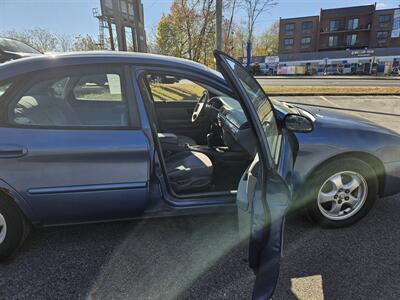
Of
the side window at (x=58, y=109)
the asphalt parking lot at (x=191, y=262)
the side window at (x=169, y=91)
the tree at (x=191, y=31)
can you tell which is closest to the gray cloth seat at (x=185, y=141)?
the side window at (x=169, y=91)

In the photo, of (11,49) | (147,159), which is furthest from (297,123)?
(11,49)

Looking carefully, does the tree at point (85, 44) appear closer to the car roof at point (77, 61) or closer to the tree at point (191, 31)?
the tree at point (191, 31)

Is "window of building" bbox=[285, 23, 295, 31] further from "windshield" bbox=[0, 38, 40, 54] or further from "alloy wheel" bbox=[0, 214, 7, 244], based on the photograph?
"alloy wheel" bbox=[0, 214, 7, 244]

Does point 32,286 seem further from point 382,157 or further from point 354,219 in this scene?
point 382,157

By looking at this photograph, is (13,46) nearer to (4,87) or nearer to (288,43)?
(4,87)

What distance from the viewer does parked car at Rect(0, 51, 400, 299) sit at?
1734mm

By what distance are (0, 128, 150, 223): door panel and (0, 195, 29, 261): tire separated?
0.49ft

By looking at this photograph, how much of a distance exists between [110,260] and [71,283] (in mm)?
320

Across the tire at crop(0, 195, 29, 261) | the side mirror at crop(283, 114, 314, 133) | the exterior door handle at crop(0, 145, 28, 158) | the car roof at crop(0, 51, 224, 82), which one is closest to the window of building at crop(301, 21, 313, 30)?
the side mirror at crop(283, 114, 314, 133)

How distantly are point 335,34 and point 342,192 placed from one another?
65.6 metres

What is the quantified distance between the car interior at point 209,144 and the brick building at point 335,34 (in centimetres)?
5038

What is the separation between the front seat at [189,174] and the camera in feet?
8.37

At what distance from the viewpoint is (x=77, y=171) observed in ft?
6.69

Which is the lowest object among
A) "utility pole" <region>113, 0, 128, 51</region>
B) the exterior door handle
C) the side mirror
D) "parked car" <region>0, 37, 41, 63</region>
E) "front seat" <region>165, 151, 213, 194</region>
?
"front seat" <region>165, 151, 213, 194</region>
